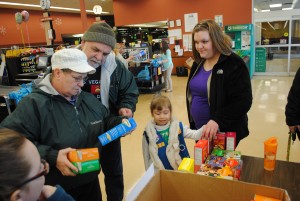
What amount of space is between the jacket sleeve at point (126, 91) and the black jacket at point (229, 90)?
601mm

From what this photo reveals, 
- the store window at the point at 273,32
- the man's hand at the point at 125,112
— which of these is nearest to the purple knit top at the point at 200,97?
the man's hand at the point at 125,112

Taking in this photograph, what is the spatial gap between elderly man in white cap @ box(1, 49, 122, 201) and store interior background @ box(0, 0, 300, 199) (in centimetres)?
155

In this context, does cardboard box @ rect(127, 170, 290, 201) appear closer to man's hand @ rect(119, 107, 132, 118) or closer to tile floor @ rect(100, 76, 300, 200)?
tile floor @ rect(100, 76, 300, 200)

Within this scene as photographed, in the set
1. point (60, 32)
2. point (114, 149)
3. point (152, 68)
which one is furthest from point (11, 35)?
point (114, 149)

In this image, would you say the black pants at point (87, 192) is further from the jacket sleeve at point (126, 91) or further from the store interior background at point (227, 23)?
the store interior background at point (227, 23)

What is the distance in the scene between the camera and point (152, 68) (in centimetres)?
733

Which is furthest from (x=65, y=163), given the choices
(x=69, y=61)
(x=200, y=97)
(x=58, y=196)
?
(x=200, y=97)

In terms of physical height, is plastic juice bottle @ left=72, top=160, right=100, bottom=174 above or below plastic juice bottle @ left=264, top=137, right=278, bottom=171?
above

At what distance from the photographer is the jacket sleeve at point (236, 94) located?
182 cm

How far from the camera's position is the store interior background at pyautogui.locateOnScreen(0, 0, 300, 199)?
3.80 m

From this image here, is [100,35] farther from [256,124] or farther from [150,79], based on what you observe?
[150,79]

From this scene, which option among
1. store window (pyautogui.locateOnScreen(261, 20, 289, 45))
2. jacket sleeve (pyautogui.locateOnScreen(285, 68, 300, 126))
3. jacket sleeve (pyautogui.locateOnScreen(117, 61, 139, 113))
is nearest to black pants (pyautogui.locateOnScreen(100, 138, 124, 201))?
jacket sleeve (pyautogui.locateOnScreen(117, 61, 139, 113))

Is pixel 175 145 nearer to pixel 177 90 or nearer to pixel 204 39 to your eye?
pixel 204 39

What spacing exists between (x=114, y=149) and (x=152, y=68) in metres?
5.35
